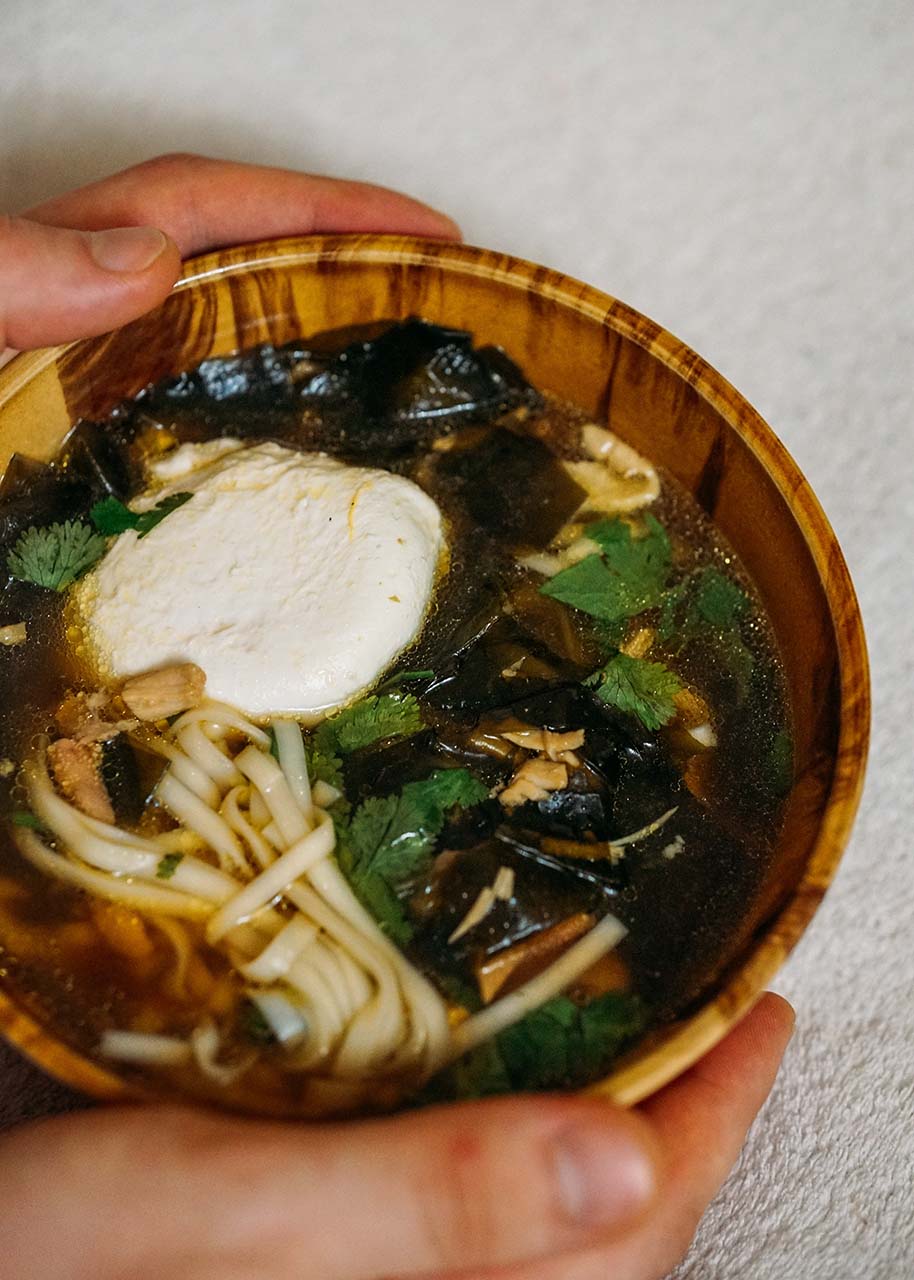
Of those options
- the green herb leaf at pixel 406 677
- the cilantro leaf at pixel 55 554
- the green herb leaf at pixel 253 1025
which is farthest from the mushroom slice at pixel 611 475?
the green herb leaf at pixel 253 1025

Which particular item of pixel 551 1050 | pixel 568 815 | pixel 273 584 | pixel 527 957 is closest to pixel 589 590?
pixel 568 815

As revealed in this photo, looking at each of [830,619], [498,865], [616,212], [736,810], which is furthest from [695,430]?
[616,212]

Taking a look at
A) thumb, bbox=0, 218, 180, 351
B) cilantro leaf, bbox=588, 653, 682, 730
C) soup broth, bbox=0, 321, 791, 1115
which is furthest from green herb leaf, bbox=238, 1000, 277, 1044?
thumb, bbox=0, 218, 180, 351

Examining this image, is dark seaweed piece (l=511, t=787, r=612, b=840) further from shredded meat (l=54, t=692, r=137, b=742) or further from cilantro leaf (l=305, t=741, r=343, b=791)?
shredded meat (l=54, t=692, r=137, b=742)

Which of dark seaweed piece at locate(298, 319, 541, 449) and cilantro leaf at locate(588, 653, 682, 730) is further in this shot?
dark seaweed piece at locate(298, 319, 541, 449)

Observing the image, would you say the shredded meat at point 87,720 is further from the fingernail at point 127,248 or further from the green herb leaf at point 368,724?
the fingernail at point 127,248

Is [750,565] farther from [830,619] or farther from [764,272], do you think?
[764,272]

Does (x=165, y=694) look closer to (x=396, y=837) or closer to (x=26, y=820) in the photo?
(x=26, y=820)

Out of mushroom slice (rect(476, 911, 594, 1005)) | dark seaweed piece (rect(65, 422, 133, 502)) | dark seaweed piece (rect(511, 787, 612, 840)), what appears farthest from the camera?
dark seaweed piece (rect(65, 422, 133, 502))
